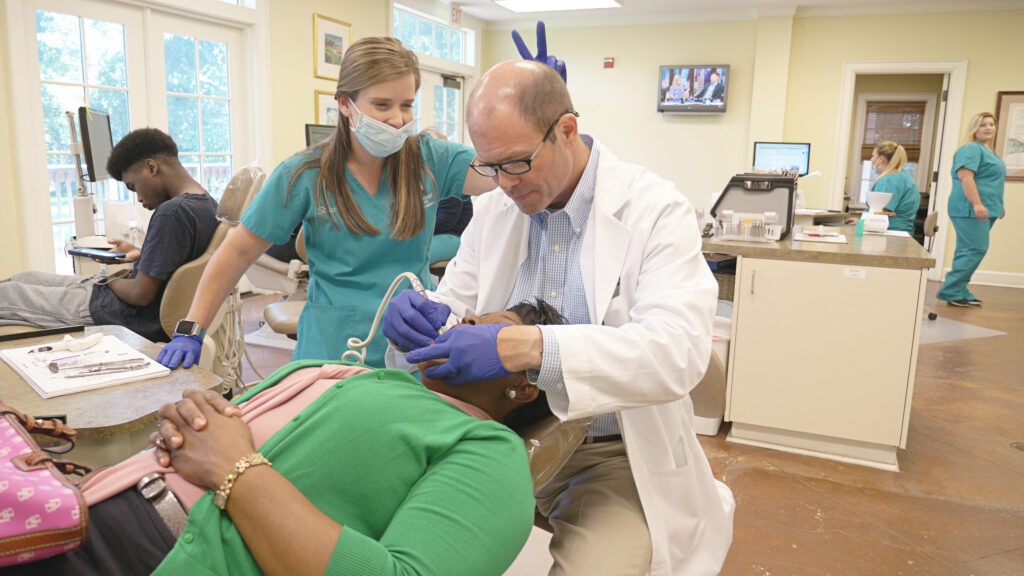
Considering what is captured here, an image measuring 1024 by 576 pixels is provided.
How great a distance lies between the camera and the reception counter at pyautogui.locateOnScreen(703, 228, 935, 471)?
280 cm

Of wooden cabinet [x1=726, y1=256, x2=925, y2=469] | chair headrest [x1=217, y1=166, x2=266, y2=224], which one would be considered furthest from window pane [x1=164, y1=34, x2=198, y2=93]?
wooden cabinet [x1=726, y1=256, x2=925, y2=469]

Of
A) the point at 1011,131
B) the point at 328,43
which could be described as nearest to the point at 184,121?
the point at 328,43

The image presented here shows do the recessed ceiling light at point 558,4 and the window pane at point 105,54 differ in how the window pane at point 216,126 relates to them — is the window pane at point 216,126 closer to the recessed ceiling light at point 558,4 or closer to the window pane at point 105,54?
the window pane at point 105,54

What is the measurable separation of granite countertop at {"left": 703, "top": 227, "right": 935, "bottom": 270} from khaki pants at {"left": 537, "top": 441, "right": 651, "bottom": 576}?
5.54ft

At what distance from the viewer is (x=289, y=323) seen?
3.01 m

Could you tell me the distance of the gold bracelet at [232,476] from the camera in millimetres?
924

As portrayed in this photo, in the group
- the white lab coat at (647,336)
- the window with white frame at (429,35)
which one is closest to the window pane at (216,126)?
the window with white frame at (429,35)

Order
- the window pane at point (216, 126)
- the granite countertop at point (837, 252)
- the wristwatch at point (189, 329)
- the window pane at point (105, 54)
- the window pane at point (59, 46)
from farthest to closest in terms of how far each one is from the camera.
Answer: the window pane at point (216, 126) < the window pane at point (105, 54) < the window pane at point (59, 46) < the granite countertop at point (837, 252) < the wristwatch at point (189, 329)

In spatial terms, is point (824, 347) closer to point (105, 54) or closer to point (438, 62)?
point (105, 54)

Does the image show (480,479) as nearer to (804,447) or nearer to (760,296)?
(760,296)

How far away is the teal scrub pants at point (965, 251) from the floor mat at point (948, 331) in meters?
0.73

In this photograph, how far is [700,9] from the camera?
7703 mm

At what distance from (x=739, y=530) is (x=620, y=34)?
22.8 ft

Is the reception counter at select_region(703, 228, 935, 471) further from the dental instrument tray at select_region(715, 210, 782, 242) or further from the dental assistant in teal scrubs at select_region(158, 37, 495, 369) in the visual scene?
the dental assistant in teal scrubs at select_region(158, 37, 495, 369)
